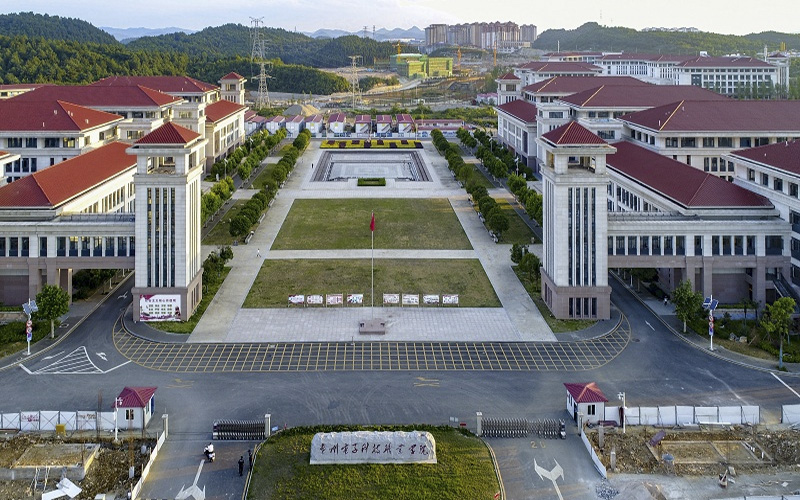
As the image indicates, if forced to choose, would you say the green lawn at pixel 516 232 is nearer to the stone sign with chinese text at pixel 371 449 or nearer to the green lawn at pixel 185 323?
the green lawn at pixel 185 323

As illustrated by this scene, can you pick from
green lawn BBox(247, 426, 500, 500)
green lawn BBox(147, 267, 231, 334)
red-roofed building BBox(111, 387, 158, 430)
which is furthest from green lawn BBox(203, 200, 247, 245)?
green lawn BBox(247, 426, 500, 500)

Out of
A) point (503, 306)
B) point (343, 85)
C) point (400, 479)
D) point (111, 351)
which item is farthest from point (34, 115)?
point (343, 85)

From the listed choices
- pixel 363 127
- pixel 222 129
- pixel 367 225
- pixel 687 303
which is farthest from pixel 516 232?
pixel 363 127

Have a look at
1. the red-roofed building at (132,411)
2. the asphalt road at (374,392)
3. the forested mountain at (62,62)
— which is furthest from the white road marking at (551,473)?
the forested mountain at (62,62)

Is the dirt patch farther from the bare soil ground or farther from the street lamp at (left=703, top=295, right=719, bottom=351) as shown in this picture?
the bare soil ground

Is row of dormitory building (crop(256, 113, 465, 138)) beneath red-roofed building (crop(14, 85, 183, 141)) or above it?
above

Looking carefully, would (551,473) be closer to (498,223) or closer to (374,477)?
(374,477)

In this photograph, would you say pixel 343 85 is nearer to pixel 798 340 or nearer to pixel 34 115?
pixel 34 115
